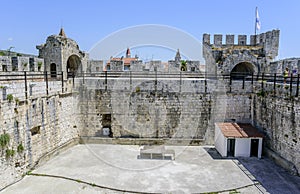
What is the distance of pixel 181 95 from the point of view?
1134 cm

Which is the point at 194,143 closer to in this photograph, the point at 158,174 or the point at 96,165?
the point at 158,174

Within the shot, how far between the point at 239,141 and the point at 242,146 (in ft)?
0.87

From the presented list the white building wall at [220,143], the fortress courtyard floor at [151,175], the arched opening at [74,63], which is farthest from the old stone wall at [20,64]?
the white building wall at [220,143]

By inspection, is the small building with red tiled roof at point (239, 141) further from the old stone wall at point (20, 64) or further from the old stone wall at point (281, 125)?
the old stone wall at point (20, 64)

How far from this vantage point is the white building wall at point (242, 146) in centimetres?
957

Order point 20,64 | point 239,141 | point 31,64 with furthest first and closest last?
point 31,64 < point 20,64 < point 239,141

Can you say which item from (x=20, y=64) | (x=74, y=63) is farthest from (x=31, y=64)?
(x=74, y=63)

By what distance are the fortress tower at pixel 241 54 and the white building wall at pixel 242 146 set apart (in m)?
4.07

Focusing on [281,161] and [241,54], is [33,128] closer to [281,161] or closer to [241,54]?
[281,161]

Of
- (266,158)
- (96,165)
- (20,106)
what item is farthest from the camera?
(266,158)

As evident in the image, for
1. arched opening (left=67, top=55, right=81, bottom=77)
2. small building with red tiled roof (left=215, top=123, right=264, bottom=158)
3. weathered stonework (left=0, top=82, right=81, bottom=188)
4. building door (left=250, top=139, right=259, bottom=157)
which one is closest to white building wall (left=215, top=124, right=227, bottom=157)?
small building with red tiled roof (left=215, top=123, right=264, bottom=158)

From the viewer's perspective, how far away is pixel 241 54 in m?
12.1

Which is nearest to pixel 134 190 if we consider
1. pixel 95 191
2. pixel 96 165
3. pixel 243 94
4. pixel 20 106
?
pixel 95 191

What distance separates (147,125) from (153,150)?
7.03 feet
